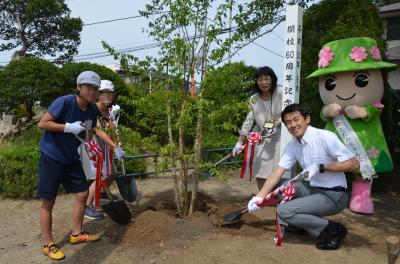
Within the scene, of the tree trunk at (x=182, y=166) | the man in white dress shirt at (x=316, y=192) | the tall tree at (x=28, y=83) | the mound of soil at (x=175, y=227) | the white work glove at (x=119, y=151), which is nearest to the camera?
the man in white dress shirt at (x=316, y=192)

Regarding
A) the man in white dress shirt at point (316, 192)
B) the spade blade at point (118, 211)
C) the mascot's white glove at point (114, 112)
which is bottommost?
the spade blade at point (118, 211)

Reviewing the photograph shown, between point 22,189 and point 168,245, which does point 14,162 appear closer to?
point 22,189

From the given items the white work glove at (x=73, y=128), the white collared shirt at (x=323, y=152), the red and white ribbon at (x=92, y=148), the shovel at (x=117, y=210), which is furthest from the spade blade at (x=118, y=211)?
the white collared shirt at (x=323, y=152)

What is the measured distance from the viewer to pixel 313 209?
11.4ft

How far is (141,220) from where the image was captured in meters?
3.97

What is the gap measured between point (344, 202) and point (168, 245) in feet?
5.36

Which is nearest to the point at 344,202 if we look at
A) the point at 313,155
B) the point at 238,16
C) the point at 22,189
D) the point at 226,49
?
the point at 313,155

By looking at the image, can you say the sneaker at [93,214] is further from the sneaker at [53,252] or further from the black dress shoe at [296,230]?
the black dress shoe at [296,230]

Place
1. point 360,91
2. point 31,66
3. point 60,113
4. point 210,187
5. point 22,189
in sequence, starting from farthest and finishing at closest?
point 31,66 < point 210,187 < point 22,189 < point 360,91 < point 60,113

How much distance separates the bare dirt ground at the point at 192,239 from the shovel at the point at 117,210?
0.08m

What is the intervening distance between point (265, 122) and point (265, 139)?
0.21 metres

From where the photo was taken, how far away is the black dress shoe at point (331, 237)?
11.3ft

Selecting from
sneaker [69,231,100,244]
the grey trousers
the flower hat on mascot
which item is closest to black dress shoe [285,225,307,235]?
the grey trousers

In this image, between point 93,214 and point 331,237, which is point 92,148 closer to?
point 93,214
